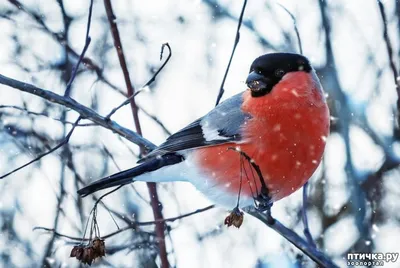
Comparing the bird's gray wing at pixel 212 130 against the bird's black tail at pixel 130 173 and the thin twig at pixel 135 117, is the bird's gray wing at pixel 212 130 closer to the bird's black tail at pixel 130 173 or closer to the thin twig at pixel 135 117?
the bird's black tail at pixel 130 173

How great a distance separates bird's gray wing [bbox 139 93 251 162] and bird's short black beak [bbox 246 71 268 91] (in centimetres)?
11

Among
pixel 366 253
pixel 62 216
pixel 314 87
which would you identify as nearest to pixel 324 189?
pixel 366 253

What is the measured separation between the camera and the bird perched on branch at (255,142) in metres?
2.17

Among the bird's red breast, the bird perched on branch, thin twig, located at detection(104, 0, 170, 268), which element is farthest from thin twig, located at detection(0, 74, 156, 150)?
the bird's red breast

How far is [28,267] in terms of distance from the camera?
3.00m

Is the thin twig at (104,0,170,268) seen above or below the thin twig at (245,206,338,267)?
above

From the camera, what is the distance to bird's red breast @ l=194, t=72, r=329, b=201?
2.16m

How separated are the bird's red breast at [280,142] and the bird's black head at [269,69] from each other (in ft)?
0.08

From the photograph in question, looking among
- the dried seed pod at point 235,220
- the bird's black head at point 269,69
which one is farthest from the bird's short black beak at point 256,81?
the dried seed pod at point 235,220

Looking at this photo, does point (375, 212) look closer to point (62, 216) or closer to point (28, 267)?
point (62, 216)

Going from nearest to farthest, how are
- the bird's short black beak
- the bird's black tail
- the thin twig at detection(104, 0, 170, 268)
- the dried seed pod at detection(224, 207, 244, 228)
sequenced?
the dried seed pod at detection(224, 207, 244, 228) → the thin twig at detection(104, 0, 170, 268) → the bird's black tail → the bird's short black beak

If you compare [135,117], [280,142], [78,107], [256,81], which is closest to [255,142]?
[280,142]

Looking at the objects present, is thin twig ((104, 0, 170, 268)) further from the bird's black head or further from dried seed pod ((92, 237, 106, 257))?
the bird's black head

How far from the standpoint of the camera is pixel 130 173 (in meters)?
2.28
